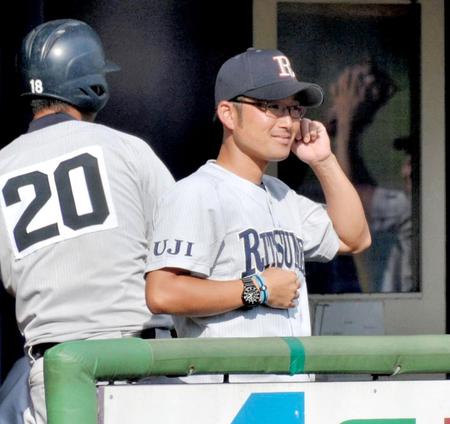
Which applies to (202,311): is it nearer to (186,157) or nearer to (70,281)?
(70,281)

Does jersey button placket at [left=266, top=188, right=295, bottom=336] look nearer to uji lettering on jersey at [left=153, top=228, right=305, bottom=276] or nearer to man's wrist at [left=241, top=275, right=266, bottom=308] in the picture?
uji lettering on jersey at [left=153, top=228, right=305, bottom=276]

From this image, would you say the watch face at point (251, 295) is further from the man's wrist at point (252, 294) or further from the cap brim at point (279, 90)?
the cap brim at point (279, 90)

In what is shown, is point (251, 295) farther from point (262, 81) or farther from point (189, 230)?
point (262, 81)

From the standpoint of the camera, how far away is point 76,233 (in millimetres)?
3826

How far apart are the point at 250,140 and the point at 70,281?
64 cm

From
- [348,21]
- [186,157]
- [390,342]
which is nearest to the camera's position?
[390,342]

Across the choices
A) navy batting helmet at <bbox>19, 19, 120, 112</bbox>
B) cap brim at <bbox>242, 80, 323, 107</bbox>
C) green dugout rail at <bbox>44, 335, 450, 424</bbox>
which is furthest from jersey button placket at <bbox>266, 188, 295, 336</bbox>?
green dugout rail at <bbox>44, 335, 450, 424</bbox>

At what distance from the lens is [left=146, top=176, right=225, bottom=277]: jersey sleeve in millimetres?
3650

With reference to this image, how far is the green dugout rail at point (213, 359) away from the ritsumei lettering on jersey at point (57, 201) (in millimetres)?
978

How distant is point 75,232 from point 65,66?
20.7 inches

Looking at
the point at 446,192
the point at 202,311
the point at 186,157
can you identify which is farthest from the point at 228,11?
the point at 202,311

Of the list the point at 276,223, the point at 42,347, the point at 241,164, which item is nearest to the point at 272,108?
the point at 241,164

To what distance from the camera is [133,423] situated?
2.84 metres

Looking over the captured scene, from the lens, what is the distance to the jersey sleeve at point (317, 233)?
407 cm
